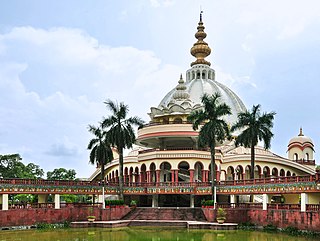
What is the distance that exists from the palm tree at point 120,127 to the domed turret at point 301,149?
27979mm

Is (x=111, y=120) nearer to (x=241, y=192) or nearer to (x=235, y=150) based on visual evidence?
(x=241, y=192)

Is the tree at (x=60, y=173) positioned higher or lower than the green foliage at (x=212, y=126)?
lower

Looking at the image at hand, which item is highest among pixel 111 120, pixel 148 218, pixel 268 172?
pixel 111 120

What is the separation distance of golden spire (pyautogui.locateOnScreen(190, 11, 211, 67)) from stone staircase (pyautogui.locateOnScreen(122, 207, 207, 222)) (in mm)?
33441

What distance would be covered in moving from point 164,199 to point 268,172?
13322 mm

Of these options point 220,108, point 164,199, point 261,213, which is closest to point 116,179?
point 164,199

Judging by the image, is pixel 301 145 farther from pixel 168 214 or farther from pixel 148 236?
pixel 148 236

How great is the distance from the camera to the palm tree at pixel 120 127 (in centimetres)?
4050

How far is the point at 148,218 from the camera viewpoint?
126ft

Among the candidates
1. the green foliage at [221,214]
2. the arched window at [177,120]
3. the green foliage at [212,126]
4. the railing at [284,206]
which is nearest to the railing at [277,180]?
the railing at [284,206]

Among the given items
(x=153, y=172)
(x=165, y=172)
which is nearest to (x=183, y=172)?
(x=165, y=172)

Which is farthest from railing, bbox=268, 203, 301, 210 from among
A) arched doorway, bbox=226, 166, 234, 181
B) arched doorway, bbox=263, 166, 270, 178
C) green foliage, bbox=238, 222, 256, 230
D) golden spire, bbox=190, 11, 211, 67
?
golden spire, bbox=190, 11, 211, 67

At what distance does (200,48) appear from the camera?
69.0 meters

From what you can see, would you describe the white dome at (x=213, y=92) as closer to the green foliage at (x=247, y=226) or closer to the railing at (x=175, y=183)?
the railing at (x=175, y=183)
